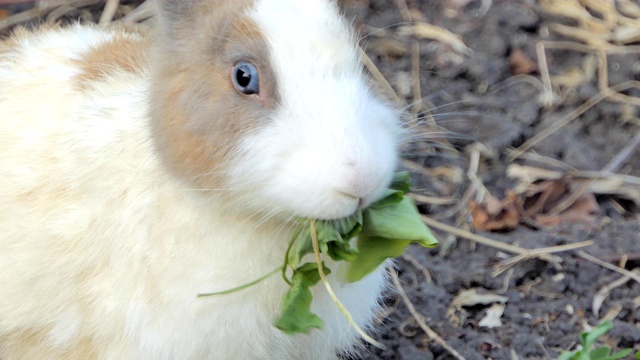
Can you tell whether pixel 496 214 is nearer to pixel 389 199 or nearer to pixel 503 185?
pixel 503 185

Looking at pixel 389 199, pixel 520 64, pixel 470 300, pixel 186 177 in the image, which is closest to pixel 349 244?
pixel 389 199

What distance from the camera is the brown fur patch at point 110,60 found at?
4168 mm

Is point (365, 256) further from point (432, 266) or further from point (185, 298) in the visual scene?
point (432, 266)

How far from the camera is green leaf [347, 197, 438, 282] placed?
3470 mm

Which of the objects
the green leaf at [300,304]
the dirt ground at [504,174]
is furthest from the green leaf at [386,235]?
the dirt ground at [504,174]

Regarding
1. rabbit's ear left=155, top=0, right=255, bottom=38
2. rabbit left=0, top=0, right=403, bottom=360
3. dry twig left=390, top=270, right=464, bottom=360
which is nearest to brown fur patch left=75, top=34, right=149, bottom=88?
rabbit left=0, top=0, right=403, bottom=360

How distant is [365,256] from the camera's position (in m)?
3.62

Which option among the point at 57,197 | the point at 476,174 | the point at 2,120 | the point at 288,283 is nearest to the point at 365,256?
the point at 288,283

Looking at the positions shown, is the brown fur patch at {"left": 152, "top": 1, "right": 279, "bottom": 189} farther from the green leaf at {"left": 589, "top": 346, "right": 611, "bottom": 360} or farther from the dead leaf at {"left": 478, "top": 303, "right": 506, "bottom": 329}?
the dead leaf at {"left": 478, "top": 303, "right": 506, "bottom": 329}

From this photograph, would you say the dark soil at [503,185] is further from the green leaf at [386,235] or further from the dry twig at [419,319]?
the green leaf at [386,235]

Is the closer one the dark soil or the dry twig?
the dry twig

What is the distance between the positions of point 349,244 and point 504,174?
2230 millimetres

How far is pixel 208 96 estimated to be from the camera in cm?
350

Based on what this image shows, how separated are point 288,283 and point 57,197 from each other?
1008 millimetres
